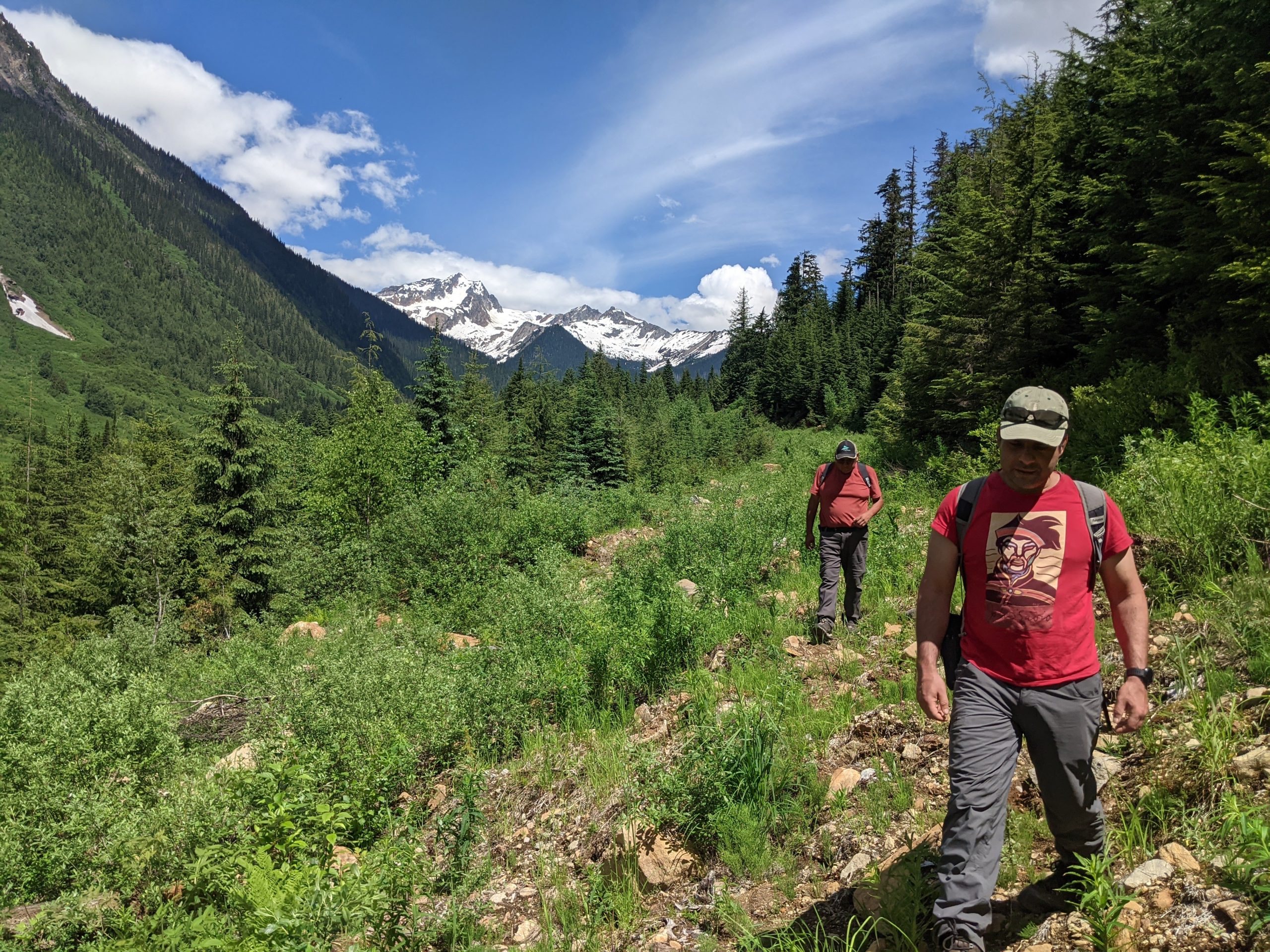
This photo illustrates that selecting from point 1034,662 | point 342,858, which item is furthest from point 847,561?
point 342,858

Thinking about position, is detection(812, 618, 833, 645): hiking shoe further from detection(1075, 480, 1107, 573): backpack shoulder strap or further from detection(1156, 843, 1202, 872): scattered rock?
detection(1075, 480, 1107, 573): backpack shoulder strap

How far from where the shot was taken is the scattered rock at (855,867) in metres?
3.16

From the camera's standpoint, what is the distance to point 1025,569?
2.48m

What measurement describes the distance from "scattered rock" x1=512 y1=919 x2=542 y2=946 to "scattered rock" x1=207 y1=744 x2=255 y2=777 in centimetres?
261

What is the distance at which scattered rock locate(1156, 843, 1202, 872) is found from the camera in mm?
2418

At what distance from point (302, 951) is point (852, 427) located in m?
47.5

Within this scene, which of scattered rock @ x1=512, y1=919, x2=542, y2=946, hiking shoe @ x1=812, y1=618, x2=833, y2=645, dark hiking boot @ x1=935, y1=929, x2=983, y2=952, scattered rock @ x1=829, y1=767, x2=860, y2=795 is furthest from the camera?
hiking shoe @ x1=812, y1=618, x2=833, y2=645

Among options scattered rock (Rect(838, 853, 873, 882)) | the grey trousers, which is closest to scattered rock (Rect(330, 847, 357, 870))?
scattered rock (Rect(838, 853, 873, 882))

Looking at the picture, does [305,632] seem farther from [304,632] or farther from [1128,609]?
[1128,609]

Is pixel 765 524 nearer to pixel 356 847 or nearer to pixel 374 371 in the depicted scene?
pixel 356 847

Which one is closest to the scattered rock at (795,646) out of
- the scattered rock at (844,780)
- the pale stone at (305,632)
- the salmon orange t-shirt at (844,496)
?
the salmon orange t-shirt at (844,496)

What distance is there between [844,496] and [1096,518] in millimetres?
4018

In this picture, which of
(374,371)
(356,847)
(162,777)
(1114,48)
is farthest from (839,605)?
(374,371)

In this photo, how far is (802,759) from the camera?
4148 millimetres
